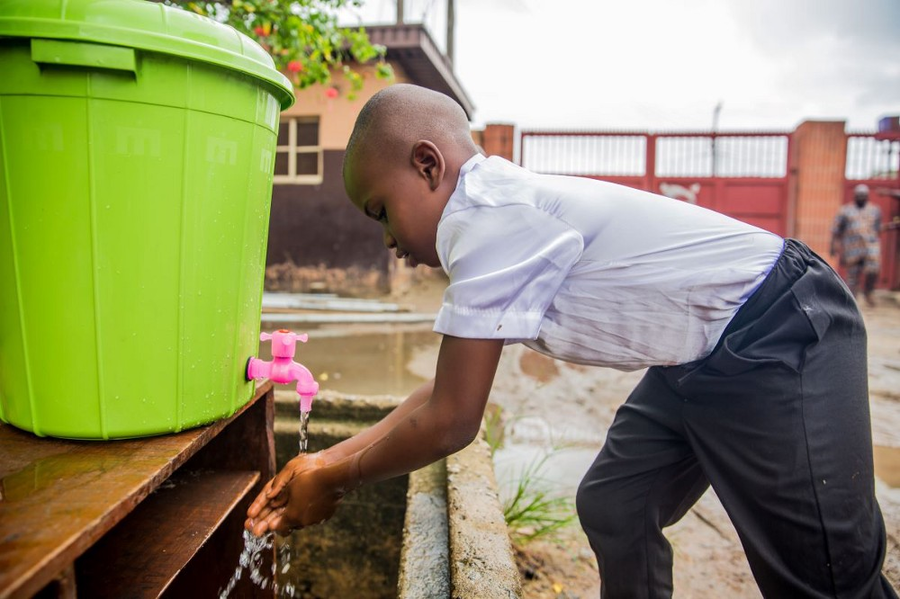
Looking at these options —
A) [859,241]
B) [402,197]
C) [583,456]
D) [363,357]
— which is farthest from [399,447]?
[859,241]

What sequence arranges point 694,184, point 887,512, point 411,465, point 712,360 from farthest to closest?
point 694,184 < point 887,512 < point 712,360 < point 411,465

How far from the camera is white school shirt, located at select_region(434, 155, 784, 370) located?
1.04m

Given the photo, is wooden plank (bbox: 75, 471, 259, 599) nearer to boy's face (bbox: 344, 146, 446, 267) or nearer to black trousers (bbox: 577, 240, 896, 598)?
boy's face (bbox: 344, 146, 446, 267)

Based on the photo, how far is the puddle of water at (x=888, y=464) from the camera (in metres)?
2.72

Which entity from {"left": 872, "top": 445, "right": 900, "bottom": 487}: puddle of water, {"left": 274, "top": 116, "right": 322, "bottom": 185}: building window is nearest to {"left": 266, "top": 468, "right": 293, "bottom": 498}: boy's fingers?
{"left": 872, "top": 445, "right": 900, "bottom": 487}: puddle of water

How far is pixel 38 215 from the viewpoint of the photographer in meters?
0.98

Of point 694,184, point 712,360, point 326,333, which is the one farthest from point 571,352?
point 694,184

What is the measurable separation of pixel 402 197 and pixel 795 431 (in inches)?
32.0

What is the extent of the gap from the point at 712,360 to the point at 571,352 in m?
0.26

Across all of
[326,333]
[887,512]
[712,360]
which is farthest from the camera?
[326,333]

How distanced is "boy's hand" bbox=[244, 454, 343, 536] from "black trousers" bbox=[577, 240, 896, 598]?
72 centimetres

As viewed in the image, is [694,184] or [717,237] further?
[694,184]

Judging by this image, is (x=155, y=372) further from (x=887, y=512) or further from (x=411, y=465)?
(x=887, y=512)

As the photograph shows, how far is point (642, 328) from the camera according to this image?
1181 millimetres
